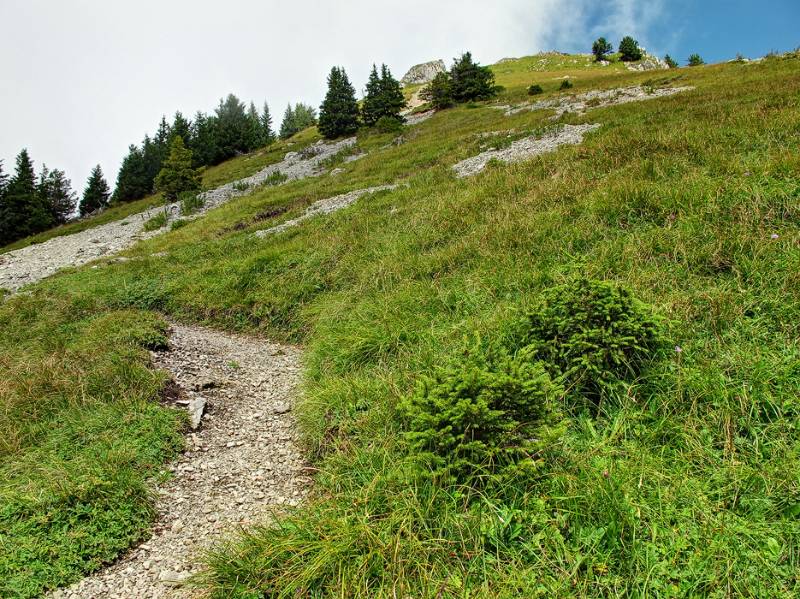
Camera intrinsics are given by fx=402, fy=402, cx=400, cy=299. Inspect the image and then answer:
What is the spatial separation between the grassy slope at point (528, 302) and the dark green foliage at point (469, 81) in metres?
43.3

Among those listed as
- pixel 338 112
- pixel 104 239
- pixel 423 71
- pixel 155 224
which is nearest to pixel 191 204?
pixel 155 224

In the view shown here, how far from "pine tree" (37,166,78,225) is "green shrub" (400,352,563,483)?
250ft

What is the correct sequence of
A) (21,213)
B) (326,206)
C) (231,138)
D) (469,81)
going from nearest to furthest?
(326,206) → (21,213) → (469,81) → (231,138)

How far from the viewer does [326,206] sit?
62.6 ft

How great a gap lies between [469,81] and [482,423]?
57352 millimetres

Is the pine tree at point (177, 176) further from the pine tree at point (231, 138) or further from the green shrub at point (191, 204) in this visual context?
the pine tree at point (231, 138)

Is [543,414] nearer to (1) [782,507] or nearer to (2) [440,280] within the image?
→ (1) [782,507]

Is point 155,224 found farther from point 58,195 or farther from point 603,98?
point 58,195

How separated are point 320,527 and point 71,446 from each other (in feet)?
13.6

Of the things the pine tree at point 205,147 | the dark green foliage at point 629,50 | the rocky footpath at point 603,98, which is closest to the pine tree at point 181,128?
the pine tree at point 205,147

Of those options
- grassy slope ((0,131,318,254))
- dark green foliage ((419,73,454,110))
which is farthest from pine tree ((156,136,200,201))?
dark green foliage ((419,73,454,110))

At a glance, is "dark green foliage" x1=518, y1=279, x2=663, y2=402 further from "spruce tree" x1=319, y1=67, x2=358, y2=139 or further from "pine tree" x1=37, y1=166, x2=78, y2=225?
"pine tree" x1=37, y1=166, x2=78, y2=225

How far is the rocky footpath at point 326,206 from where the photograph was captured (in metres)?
17.3

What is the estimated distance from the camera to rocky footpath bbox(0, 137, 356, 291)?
20344 mm
